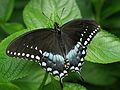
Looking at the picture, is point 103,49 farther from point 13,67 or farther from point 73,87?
point 13,67

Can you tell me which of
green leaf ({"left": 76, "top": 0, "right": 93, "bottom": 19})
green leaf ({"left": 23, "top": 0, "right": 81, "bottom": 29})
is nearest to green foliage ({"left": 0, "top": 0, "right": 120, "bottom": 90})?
green leaf ({"left": 23, "top": 0, "right": 81, "bottom": 29})

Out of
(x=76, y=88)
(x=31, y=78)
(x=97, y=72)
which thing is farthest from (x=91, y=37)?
(x=97, y=72)

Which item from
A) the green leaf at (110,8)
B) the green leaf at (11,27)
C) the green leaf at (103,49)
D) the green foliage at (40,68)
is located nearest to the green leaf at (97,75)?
the green foliage at (40,68)

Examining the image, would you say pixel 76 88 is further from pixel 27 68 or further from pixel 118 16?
pixel 118 16

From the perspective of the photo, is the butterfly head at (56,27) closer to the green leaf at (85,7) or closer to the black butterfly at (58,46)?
the black butterfly at (58,46)

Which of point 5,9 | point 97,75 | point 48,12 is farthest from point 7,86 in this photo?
point 97,75

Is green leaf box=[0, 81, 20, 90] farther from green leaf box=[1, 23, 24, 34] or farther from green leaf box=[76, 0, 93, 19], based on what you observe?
green leaf box=[76, 0, 93, 19]
